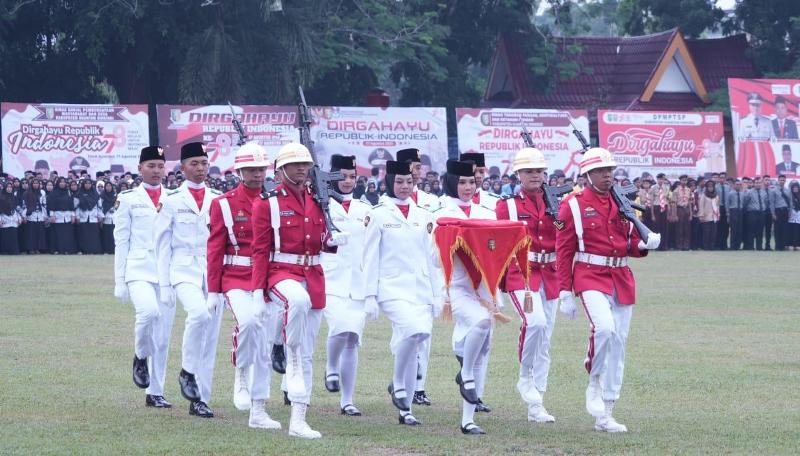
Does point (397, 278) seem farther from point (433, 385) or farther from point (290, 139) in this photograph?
point (290, 139)

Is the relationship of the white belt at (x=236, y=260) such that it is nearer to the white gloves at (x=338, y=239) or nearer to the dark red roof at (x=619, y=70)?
the white gloves at (x=338, y=239)

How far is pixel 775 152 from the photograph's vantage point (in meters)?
42.7

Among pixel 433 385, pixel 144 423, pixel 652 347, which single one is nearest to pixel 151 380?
pixel 144 423

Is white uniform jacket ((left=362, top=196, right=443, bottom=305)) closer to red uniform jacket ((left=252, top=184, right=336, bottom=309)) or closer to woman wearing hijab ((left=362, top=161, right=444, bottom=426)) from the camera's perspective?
woman wearing hijab ((left=362, top=161, right=444, bottom=426))

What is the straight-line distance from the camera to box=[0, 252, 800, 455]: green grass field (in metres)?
10.6

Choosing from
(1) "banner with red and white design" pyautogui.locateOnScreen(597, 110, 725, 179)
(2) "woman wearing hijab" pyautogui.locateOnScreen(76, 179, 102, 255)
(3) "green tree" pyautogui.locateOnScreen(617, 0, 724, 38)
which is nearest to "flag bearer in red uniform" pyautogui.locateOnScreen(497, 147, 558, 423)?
(2) "woman wearing hijab" pyautogui.locateOnScreen(76, 179, 102, 255)

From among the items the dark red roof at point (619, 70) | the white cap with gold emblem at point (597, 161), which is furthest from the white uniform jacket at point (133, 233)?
the dark red roof at point (619, 70)

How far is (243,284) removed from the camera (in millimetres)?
11719

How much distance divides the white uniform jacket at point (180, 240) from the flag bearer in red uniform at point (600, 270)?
3.16 metres

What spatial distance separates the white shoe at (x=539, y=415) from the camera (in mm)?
11961

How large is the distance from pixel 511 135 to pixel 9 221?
1371 cm

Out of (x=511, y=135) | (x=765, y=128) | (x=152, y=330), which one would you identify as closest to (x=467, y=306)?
(x=152, y=330)

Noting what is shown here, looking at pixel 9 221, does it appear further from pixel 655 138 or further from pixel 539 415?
pixel 539 415

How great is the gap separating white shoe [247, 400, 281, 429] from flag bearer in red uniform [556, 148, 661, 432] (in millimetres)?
2507
